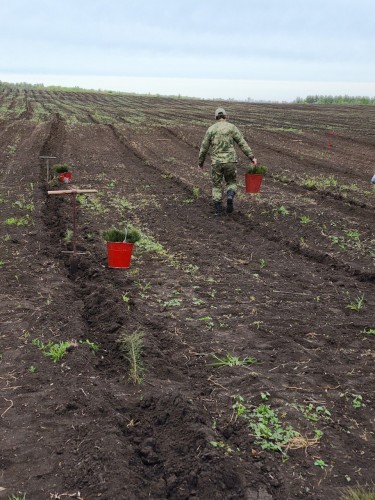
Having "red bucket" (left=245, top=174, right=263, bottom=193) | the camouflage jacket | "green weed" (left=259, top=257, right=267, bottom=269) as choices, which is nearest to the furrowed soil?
"green weed" (left=259, top=257, right=267, bottom=269)

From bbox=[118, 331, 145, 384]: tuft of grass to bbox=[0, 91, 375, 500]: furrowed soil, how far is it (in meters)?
0.03

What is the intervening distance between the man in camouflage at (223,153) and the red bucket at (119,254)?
354cm

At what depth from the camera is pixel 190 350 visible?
475 centimetres

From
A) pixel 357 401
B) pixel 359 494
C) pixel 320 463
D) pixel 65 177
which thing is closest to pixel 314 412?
pixel 357 401

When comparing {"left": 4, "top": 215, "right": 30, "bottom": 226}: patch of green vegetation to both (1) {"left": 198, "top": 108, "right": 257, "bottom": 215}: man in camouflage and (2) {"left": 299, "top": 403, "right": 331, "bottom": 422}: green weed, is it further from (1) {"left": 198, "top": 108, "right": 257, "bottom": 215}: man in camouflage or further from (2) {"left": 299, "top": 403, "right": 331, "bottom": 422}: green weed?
(2) {"left": 299, "top": 403, "right": 331, "bottom": 422}: green weed

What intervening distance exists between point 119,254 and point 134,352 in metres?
2.41

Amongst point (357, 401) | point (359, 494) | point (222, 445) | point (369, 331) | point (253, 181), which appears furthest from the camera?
point (253, 181)

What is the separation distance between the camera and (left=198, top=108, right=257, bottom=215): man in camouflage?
9750 mm

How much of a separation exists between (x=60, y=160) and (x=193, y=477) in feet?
45.7

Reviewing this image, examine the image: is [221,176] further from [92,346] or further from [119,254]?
[92,346]

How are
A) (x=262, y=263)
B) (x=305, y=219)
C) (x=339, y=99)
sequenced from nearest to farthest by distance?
(x=262, y=263), (x=305, y=219), (x=339, y=99)

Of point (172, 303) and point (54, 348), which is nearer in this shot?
point (54, 348)

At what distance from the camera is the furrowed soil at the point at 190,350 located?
3236 millimetres

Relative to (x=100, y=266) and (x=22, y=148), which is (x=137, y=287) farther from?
(x=22, y=148)
